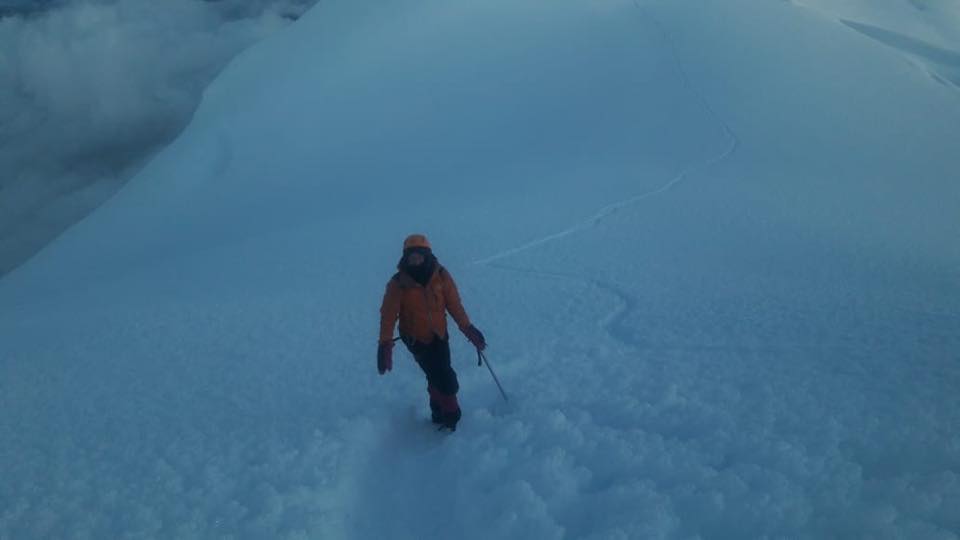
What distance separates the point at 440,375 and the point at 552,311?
163cm

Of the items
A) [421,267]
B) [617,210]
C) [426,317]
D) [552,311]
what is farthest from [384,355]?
[617,210]

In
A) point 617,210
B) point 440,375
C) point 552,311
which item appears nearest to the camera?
point 440,375

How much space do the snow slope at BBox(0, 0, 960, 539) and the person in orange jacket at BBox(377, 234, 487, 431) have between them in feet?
1.02

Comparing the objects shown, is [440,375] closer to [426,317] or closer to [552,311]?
[426,317]

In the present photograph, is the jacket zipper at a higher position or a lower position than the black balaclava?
lower

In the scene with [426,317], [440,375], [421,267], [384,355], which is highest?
[421,267]

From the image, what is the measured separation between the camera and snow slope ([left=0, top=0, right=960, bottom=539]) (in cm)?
345

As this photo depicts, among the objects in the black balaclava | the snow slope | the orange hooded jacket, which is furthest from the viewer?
the orange hooded jacket

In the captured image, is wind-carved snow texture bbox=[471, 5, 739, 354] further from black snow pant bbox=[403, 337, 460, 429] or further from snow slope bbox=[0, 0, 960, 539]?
black snow pant bbox=[403, 337, 460, 429]

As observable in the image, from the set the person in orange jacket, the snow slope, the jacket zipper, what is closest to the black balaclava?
the person in orange jacket

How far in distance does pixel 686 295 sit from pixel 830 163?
3.94m

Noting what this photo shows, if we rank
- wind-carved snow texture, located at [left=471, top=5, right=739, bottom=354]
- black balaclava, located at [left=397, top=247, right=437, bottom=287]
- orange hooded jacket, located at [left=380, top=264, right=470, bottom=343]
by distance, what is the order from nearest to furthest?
black balaclava, located at [left=397, top=247, right=437, bottom=287], orange hooded jacket, located at [left=380, top=264, right=470, bottom=343], wind-carved snow texture, located at [left=471, top=5, right=739, bottom=354]

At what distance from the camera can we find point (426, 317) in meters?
3.86

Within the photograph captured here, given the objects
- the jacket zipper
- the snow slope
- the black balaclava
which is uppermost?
the black balaclava
